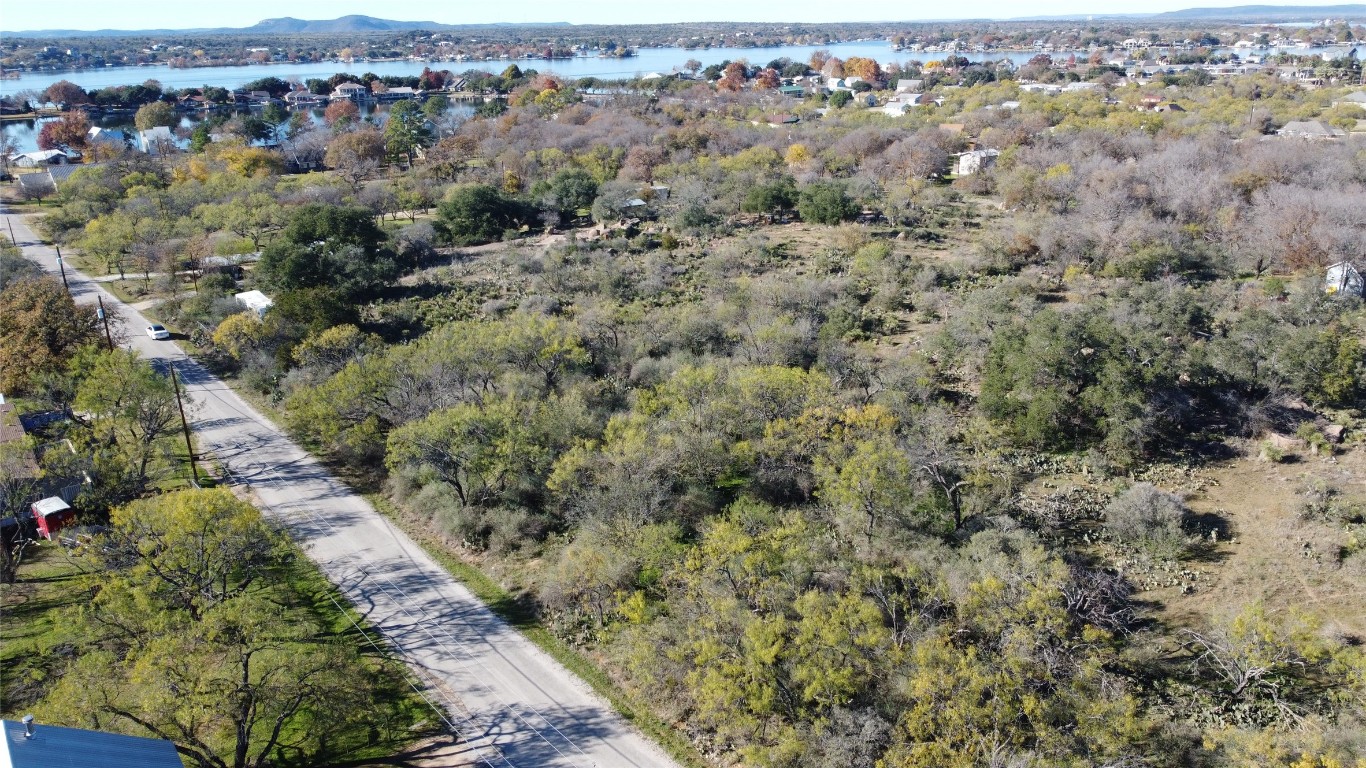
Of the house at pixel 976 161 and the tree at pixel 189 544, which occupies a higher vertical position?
the house at pixel 976 161

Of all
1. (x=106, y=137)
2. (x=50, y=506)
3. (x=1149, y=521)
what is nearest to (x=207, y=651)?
(x=50, y=506)

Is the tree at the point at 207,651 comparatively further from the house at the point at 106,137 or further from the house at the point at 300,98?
the house at the point at 300,98

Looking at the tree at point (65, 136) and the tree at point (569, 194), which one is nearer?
the tree at point (569, 194)

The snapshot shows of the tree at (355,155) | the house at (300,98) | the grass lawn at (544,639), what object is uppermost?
the house at (300,98)

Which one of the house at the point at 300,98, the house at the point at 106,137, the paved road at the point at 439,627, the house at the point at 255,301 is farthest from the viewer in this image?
the house at the point at 300,98

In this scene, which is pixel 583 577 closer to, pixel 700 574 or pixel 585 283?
pixel 700 574

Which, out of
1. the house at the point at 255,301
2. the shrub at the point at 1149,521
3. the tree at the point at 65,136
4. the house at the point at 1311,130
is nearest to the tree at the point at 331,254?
the house at the point at 255,301

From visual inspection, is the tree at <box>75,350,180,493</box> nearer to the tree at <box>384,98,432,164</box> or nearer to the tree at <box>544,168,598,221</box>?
the tree at <box>544,168,598,221</box>

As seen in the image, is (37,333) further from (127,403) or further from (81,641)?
(81,641)
